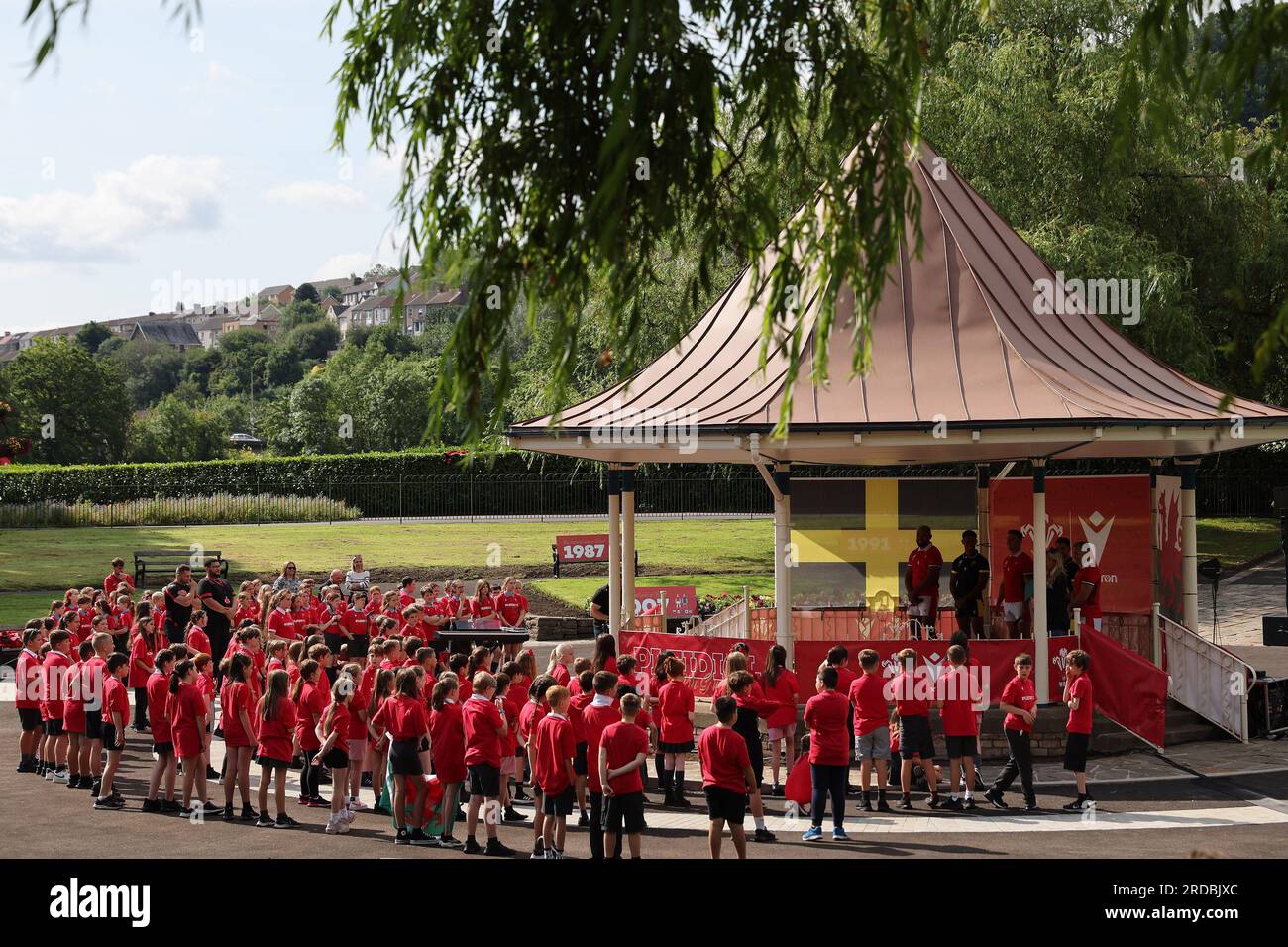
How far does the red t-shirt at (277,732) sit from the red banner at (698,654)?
4882mm

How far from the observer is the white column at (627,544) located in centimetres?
1906

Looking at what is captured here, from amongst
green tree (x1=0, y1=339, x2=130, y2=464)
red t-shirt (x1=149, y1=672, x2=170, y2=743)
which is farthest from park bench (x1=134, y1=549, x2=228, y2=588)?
green tree (x1=0, y1=339, x2=130, y2=464)

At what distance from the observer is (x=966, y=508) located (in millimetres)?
20125

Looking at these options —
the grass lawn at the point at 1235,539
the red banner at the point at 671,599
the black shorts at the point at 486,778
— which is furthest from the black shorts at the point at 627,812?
the grass lawn at the point at 1235,539

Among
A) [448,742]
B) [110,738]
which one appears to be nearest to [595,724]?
[448,742]

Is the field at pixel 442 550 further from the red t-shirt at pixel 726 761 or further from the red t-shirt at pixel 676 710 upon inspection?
the red t-shirt at pixel 726 761

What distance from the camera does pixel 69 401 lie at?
87562 mm

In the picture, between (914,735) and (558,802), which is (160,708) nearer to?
(558,802)

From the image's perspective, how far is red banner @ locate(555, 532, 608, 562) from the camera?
38.3 metres

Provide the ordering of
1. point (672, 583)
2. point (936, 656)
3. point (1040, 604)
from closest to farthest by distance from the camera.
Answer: point (936, 656) < point (1040, 604) < point (672, 583)

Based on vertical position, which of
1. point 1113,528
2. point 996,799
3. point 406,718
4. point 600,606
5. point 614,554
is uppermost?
point 1113,528

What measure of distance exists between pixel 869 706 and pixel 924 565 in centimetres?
536
